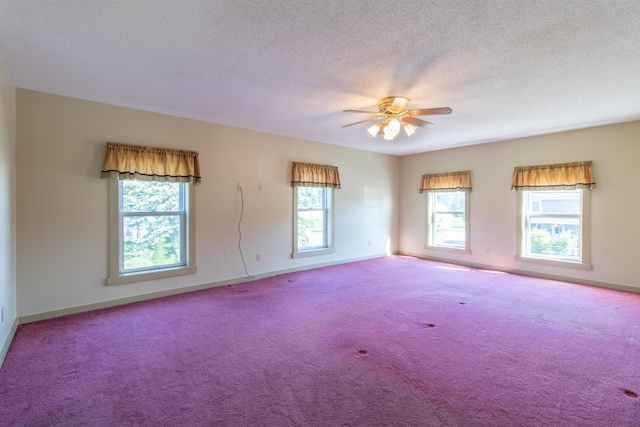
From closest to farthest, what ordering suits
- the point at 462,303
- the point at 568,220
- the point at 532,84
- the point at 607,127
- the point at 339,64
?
1. the point at 339,64
2. the point at 532,84
3. the point at 462,303
4. the point at 607,127
5. the point at 568,220

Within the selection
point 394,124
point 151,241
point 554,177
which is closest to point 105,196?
point 151,241

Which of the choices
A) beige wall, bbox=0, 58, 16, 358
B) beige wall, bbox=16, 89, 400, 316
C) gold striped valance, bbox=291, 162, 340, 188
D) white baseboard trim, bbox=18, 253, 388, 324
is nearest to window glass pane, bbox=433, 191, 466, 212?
beige wall, bbox=16, 89, 400, 316

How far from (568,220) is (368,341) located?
4394 mm

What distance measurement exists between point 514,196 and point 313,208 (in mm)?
3691

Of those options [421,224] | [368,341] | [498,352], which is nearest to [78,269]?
[368,341]

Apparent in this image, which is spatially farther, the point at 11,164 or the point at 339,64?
the point at 11,164

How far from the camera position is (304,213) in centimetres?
578

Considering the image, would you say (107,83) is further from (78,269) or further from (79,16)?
(78,269)

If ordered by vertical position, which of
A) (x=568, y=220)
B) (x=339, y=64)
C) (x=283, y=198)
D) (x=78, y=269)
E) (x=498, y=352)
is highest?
(x=339, y=64)

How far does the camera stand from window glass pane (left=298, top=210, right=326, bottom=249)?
227 inches

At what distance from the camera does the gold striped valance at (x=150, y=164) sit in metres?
3.64

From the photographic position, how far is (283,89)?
3205 mm

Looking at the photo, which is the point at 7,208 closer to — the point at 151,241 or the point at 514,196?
the point at 151,241

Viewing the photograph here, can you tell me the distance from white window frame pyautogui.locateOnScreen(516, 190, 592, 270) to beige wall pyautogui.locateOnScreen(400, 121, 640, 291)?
7 centimetres
